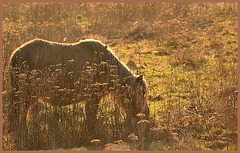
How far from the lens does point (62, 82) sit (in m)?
5.15

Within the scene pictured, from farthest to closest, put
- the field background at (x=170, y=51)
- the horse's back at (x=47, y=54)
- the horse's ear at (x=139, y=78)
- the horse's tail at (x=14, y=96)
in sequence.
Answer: the horse's ear at (x=139, y=78)
the horse's back at (x=47, y=54)
the field background at (x=170, y=51)
the horse's tail at (x=14, y=96)

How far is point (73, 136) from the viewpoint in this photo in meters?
4.72

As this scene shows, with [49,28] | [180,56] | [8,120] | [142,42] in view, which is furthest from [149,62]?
[8,120]

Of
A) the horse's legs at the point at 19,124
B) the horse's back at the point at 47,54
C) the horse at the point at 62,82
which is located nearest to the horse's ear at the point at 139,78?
the horse at the point at 62,82

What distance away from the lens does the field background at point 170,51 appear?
5.00 metres

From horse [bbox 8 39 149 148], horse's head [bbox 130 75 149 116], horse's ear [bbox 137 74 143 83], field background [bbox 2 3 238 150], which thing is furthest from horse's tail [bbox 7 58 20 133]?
horse's ear [bbox 137 74 143 83]

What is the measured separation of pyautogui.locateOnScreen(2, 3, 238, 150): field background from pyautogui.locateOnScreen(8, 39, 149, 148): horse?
0.36 metres

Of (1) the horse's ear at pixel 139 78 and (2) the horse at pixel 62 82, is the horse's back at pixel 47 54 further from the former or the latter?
(1) the horse's ear at pixel 139 78

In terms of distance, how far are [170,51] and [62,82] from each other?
589 cm

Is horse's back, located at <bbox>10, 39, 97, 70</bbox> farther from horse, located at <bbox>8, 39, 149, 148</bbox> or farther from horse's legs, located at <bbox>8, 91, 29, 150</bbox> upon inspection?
horse's legs, located at <bbox>8, 91, 29, 150</bbox>

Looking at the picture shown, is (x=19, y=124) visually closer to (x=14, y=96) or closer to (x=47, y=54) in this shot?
(x=14, y=96)

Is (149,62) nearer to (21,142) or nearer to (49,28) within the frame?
(49,28)

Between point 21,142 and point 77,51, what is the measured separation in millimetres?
1947

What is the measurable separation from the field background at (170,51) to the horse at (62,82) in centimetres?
36
